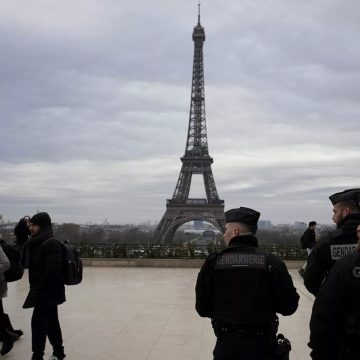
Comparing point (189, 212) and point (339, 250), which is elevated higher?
point (189, 212)

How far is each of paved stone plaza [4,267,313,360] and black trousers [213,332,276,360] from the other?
2.66 meters

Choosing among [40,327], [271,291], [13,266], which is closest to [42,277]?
[40,327]

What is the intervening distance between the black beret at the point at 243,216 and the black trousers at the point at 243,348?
733 millimetres

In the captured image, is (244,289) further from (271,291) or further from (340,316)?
(340,316)

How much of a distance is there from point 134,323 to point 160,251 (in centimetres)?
913

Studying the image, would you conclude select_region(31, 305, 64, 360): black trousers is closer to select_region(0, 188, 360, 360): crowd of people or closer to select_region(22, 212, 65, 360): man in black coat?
select_region(22, 212, 65, 360): man in black coat

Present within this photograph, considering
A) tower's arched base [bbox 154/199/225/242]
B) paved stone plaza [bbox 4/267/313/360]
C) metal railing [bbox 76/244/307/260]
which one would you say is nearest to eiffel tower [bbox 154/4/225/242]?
tower's arched base [bbox 154/199/225/242]

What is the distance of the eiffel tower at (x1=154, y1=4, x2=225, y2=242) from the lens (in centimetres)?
5116

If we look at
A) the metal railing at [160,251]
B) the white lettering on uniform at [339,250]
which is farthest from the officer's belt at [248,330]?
the metal railing at [160,251]

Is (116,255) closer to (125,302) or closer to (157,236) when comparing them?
(125,302)

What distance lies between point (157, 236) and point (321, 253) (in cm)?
4606

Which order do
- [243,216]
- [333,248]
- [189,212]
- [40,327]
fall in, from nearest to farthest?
[333,248]
[243,216]
[40,327]
[189,212]

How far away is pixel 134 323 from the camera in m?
7.38

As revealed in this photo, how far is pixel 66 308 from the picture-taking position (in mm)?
8477
